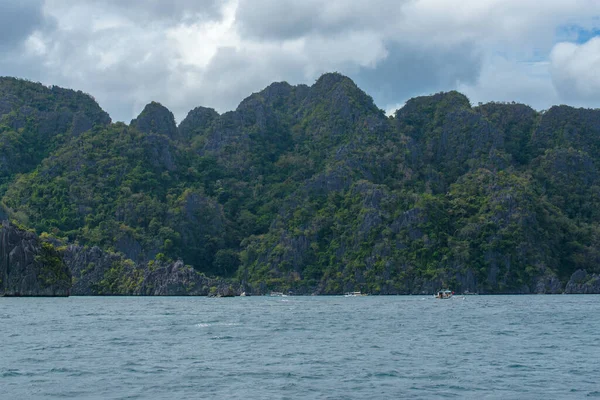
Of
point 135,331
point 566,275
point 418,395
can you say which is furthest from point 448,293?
point 418,395

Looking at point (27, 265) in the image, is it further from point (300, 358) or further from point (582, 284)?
point (582, 284)

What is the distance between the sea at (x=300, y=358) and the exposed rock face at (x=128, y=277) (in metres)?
95.0

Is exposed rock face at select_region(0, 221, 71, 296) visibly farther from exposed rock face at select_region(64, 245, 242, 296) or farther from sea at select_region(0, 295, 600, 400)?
sea at select_region(0, 295, 600, 400)

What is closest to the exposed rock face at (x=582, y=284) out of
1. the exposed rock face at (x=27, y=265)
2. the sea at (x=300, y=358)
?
the sea at (x=300, y=358)

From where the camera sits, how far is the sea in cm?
3884

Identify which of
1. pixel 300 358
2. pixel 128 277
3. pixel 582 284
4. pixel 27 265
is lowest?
pixel 300 358

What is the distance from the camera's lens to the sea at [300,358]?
127ft

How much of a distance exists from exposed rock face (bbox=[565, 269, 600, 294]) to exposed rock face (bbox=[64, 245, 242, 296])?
248ft

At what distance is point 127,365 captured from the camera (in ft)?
153

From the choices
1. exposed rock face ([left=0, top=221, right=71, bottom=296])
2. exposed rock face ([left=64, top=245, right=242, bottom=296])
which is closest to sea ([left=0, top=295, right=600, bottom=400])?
exposed rock face ([left=0, top=221, right=71, bottom=296])

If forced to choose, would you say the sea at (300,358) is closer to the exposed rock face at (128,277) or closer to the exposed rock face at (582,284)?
the exposed rock face at (128,277)

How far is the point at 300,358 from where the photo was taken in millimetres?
50625

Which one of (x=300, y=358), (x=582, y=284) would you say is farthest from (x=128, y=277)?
(x=300, y=358)

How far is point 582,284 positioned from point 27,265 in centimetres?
11813
